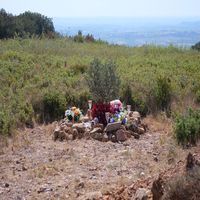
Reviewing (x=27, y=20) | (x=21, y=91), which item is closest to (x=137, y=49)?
(x=21, y=91)

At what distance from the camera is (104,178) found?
591cm

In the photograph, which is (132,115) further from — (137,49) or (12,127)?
(137,49)

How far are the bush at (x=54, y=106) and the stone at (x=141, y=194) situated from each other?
4.80 meters

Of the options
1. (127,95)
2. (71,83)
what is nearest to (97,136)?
(127,95)

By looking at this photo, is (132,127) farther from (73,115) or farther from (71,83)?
(71,83)

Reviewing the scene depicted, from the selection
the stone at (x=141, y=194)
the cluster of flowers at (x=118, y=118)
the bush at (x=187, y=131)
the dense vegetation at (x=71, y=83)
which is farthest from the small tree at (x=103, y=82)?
the stone at (x=141, y=194)

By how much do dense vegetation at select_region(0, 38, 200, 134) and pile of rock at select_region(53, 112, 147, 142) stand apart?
3.53ft

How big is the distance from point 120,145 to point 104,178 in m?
1.61

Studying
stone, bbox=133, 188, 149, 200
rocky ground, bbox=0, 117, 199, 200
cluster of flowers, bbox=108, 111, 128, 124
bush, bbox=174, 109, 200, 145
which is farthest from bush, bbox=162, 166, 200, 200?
cluster of flowers, bbox=108, 111, 128, 124

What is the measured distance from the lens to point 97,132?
7875 millimetres

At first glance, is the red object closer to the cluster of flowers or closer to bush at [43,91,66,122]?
the cluster of flowers

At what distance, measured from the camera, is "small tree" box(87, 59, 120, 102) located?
8984 millimetres

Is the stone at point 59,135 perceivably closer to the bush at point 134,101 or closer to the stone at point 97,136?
the stone at point 97,136

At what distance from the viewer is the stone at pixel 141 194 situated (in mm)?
4492
